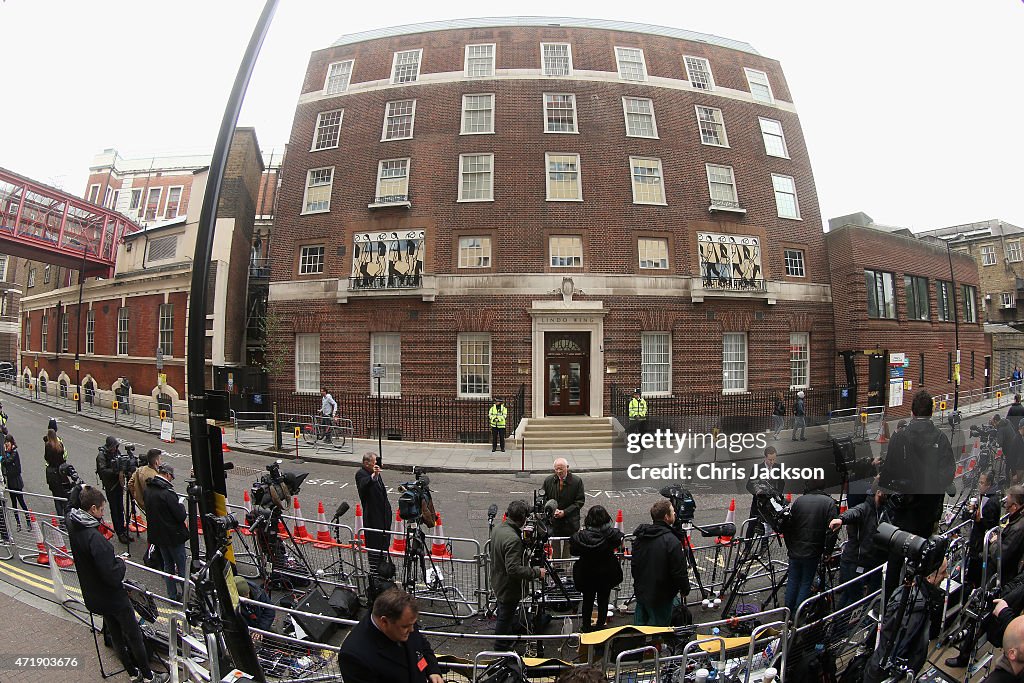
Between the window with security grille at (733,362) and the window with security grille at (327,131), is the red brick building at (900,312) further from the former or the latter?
the window with security grille at (327,131)

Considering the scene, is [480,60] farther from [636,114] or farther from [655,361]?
[655,361]

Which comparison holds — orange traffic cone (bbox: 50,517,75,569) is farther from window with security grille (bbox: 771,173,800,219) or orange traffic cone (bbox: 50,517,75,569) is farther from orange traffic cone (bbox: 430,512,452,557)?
window with security grille (bbox: 771,173,800,219)

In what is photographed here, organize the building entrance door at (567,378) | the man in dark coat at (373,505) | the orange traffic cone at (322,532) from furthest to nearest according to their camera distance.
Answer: the orange traffic cone at (322,532), the man in dark coat at (373,505), the building entrance door at (567,378)

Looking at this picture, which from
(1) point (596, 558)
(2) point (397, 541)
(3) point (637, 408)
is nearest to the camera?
(3) point (637, 408)

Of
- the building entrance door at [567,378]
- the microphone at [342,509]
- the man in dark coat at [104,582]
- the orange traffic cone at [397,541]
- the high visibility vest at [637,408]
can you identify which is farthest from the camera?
the orange traffic cone at [397,541]

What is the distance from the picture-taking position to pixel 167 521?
392 centimetres

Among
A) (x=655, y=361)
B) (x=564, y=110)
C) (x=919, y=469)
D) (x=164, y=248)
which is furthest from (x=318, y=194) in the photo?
(x=919, y=469)

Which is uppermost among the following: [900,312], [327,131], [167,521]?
[327,131]

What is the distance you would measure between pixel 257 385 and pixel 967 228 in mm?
6283

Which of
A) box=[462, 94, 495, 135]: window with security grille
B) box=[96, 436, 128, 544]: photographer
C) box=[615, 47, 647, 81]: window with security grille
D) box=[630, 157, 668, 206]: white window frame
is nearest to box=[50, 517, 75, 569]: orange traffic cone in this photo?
box=[96, 436, 128, 544]: photographer

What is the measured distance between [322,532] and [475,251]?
3.45m

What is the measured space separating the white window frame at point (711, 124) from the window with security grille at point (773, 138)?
360 millimetres

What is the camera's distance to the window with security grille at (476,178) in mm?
3410

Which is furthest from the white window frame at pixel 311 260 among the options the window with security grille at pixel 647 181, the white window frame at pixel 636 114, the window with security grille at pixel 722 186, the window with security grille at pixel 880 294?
the window with security grille at pixel 880 294
